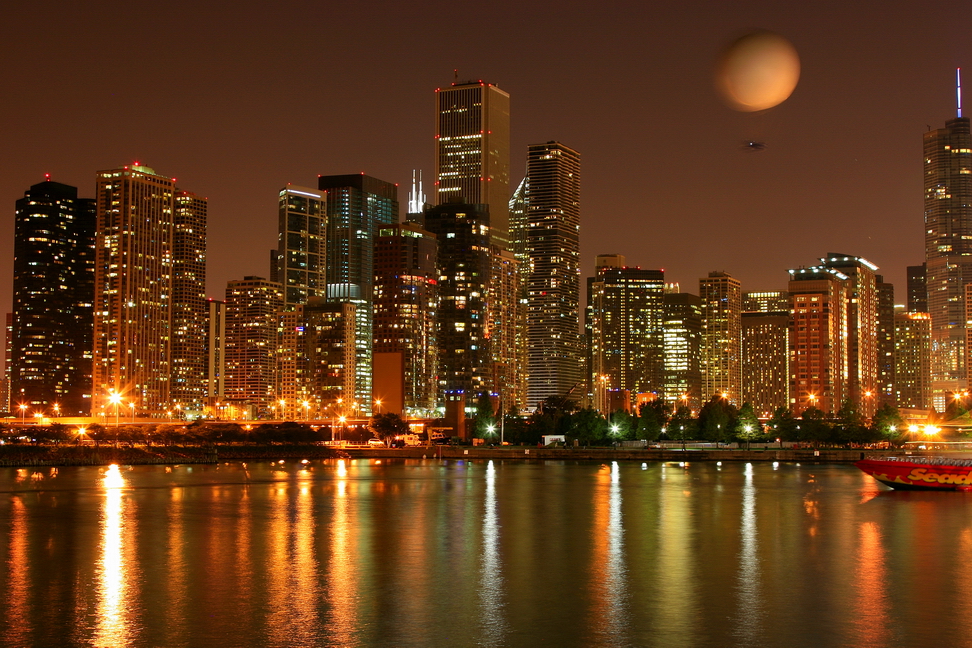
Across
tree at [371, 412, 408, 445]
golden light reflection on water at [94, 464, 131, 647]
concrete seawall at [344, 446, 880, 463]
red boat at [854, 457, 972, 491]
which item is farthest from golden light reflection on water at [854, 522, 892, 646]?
tree at [371, 412, 408, 445]

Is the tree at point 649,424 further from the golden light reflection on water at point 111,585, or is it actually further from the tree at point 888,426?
the golden light reflection on water at point 111,585

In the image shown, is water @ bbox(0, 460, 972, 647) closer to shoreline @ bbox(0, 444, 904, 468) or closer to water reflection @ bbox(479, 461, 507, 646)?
water reflection @ bbox(479, 461, 507, 646)

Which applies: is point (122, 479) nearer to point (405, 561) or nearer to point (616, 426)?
point (405, 561)

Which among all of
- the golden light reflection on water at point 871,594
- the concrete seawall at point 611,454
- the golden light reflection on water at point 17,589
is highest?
the golden light reflection on water at point 17,589

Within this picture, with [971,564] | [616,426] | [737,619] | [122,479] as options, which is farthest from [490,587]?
[616,426]

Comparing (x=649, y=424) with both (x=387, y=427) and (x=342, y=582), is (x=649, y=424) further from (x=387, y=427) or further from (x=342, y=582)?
(x=342, y=582)

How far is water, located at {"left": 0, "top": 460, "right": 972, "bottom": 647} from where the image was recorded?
84.1 feet

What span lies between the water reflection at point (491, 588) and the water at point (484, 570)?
0.11 metres

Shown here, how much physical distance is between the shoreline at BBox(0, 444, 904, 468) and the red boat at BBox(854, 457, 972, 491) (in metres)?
59.0

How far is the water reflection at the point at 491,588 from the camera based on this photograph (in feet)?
83.5

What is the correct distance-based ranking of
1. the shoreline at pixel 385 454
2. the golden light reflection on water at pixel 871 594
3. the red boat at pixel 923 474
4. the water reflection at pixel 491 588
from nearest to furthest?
1. the golden light reflection on water at pixel 871 594
2. the water reflection at pixel 491 588
3. the red boat at pixel 923 474
4. the shoreline at pixel 385 454

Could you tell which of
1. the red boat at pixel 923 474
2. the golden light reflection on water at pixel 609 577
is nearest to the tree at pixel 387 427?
the red boat at pixel 923 474

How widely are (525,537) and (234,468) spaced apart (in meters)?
73.4

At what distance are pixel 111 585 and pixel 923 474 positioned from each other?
200 feet
